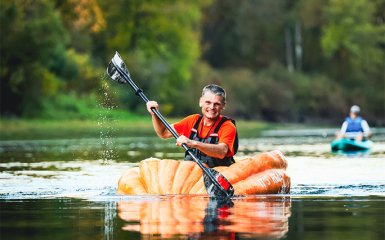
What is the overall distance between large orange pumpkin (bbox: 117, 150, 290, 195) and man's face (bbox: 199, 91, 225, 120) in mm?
730

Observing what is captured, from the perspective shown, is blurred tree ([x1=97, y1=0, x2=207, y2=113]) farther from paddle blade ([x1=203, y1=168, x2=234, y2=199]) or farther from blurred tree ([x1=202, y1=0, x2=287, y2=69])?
paddle blade ([x1=203, y1=168, x2=234, y2=199])

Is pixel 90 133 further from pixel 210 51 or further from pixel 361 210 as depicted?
pixel 210 51

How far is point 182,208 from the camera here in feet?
48.9

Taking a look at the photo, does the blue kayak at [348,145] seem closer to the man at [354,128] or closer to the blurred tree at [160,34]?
the man at [354,128]

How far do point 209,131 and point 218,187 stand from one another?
83cm

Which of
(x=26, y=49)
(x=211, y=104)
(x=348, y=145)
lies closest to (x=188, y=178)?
(x=211, y=104)

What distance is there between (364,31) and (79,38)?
26.9 meters

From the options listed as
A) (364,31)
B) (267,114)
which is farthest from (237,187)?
(364,31)

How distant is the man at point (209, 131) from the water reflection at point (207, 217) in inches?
26.7

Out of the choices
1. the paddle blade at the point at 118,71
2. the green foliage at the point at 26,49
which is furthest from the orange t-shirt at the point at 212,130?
the green foliage at the point at 26,49

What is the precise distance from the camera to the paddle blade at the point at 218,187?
1659 cm

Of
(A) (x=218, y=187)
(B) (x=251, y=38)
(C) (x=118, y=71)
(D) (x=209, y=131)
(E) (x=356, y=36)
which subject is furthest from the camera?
(B) (x=251, y=38)

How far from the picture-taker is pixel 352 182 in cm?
2039

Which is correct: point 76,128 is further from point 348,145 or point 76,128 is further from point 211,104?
point 211,104
